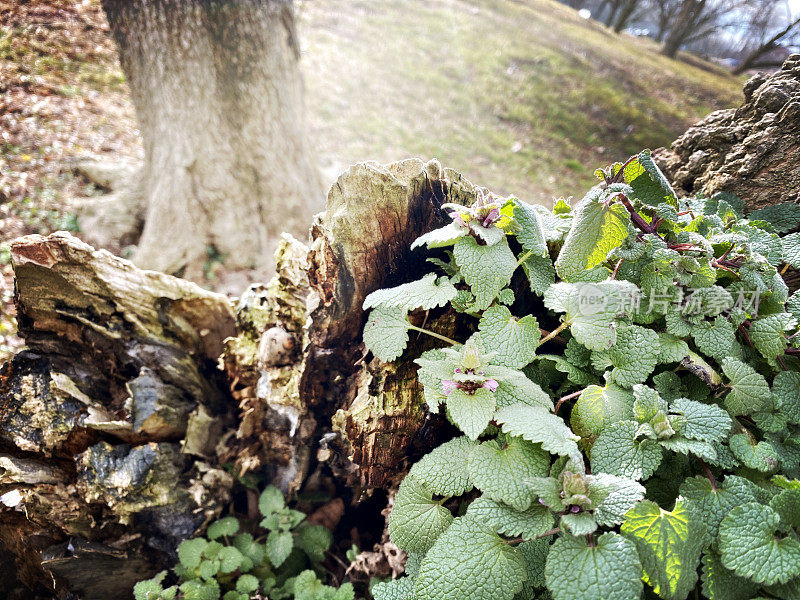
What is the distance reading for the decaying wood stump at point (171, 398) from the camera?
1.79 metres

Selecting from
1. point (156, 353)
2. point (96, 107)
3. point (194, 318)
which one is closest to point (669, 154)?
point (194, 318)

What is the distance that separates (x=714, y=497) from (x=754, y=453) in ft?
0.66

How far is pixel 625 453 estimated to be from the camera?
1312 millimetres

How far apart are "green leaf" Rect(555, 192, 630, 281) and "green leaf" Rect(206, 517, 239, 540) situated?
1.99m

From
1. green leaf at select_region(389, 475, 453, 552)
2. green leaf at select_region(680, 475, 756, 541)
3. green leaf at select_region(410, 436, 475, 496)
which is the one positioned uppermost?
green leaf at select_region(680, 475, 756, 541)

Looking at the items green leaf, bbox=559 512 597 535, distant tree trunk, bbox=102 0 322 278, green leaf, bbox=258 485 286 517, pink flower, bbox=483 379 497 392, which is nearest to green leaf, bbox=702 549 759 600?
green leaf, bbox=559 512 597 535

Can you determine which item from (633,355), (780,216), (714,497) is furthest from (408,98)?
(714,497)

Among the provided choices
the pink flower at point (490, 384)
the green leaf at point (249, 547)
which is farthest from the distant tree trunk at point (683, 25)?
the green leaf at point (249, 547)

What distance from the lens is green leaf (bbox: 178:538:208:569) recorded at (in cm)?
196

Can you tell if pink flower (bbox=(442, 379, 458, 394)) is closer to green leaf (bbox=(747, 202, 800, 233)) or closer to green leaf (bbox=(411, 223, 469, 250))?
green leaf (bbox=(411, 223, 469, 250))

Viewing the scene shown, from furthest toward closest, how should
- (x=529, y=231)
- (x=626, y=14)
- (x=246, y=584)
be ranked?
(x=626, y=14), (x=246, y=584), (x=529, y=231)

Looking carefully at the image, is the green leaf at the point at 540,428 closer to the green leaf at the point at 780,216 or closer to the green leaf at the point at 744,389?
the green leaf at the point at 744,389

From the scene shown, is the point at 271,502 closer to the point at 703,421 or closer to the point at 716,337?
the point at 703,421

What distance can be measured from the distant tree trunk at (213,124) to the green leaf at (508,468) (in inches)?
135
